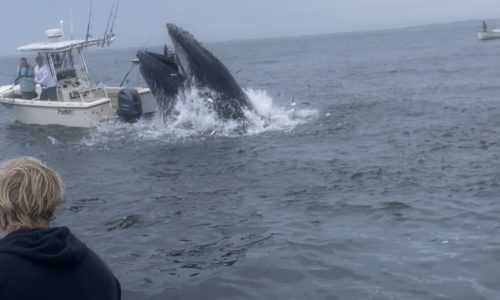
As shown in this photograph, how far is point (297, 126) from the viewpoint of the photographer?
19.1 meters

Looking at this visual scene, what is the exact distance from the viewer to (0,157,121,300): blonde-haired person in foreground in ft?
10.1

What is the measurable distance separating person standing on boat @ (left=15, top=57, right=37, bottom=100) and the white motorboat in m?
0.42

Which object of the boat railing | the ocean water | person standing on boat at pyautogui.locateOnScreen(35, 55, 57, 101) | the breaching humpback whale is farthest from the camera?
the boat railing

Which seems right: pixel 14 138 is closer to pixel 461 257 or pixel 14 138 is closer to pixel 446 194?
pixel 446 194

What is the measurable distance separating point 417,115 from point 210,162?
788 cm

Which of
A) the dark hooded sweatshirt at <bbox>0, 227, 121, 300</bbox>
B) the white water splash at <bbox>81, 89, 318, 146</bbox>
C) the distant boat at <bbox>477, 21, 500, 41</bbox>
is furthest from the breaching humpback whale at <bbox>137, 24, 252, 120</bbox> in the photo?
the distant boat at <bbox>477, 21, 500, 41</bbox>

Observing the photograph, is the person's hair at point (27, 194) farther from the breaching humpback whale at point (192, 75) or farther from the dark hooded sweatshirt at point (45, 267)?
the breaching humpback whale at point (192, 75)

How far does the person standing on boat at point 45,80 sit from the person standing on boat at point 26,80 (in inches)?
17.8

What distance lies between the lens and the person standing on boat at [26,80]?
72.7 feet

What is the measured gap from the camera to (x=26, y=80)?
2236cm

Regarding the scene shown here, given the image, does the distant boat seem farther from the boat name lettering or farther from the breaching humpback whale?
the boat name lettering

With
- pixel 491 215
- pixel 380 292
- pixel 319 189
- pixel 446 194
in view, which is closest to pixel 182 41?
pixel 319 189

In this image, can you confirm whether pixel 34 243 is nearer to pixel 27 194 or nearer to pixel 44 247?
pixel 44 247

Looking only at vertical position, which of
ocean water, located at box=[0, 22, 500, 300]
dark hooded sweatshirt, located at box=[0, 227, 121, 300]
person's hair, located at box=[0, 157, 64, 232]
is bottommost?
ocean water, located at box=[0, 22, 500, 300]
